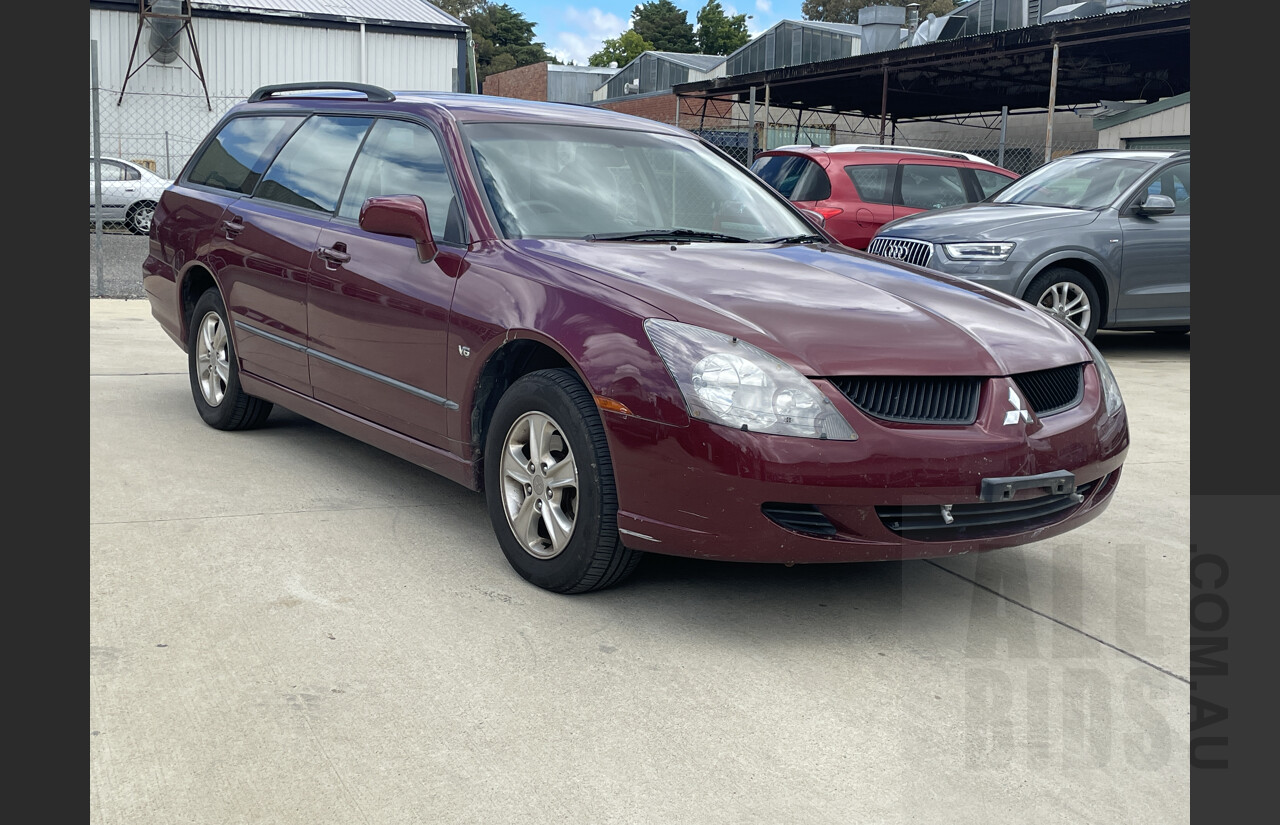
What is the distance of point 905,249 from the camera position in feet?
31.5

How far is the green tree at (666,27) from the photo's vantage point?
9569 cm

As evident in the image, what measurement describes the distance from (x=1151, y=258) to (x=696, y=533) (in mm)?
7349

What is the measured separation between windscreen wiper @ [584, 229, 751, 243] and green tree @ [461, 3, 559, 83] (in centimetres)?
8991

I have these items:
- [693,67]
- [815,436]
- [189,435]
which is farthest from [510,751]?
[693,67]

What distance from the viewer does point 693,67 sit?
52.8m

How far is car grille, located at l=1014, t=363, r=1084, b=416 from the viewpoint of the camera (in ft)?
12.5

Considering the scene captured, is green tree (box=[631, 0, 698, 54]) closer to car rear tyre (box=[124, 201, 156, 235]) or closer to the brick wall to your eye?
the brick wall

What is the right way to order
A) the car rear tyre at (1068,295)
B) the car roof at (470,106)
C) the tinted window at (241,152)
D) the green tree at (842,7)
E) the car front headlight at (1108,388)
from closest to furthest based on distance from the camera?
the car front headlight at (1108,388)
the car roof at (470,106)
the tinted window at (241,152)
the car rear tyre at (1068,295)
the green tree at (842,7)

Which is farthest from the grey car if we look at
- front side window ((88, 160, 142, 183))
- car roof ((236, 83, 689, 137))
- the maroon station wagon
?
front side window ((88, 160, 142, 183))

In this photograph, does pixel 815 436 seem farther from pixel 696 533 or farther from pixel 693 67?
pixel 693 67

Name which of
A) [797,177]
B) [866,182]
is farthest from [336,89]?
[866,182]

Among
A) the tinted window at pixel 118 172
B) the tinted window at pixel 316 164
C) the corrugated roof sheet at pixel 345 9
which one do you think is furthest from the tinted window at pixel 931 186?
the corrugated roof sheet at pixel 345 9

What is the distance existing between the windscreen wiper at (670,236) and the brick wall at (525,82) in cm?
5381

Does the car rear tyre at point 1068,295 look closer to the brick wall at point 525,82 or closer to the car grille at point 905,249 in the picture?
the car grille at point 905,249
